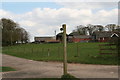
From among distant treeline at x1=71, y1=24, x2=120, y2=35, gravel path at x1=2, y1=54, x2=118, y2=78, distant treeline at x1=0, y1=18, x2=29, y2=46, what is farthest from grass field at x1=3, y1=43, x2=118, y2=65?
distant treeline at x1=71, y1=24, x2=120, y2=35

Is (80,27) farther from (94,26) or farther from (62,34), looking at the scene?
(62,34)

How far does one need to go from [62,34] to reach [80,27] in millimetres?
112534

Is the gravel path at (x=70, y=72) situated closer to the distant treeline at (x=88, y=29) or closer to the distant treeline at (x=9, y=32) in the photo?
the distant treeline at (x=9, y=32)

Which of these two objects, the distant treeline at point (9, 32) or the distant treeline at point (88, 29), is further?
the distant treeline at point (88, 29)

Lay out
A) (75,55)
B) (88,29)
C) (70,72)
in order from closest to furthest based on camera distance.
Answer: (70,72) → (75,55) → (88,29)

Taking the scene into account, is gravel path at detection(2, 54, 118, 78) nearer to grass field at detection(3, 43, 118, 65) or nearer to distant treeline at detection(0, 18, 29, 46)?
grass field at detection(3, 43, 118, 65)

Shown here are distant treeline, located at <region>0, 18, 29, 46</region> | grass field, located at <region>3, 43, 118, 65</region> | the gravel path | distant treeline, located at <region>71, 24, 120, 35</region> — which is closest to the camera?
the gravel path

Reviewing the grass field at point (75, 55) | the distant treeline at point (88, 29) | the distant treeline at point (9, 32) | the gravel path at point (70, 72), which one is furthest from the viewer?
the distant treeline at point (88, 29)

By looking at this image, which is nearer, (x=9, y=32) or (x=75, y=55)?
(x=75, y=55)

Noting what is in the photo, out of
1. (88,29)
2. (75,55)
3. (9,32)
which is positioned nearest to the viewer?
(75,55)

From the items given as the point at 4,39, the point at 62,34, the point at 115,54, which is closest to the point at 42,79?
the point at 62,34

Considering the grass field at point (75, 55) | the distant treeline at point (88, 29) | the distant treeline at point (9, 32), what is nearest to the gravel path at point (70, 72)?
the grass field at point (75, 55)

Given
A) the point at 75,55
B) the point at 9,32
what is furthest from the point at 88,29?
the point at 75,55

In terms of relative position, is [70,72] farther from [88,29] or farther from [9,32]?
[88,29]
